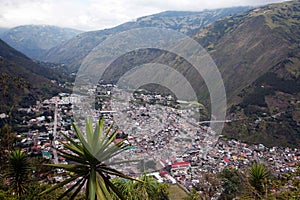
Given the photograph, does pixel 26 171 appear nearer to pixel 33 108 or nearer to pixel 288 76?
pixel 33 108

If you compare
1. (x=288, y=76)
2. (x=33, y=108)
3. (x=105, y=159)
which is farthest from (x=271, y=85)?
(x=105, y=159)

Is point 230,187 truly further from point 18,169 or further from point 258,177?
point 18,169

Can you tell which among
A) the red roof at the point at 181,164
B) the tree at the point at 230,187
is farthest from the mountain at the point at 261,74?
the tree at the point at 230,187

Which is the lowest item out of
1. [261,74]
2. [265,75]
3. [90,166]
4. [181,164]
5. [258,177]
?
[90,166]

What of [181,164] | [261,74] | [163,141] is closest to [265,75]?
[261,74]

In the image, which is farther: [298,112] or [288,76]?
[288,76]

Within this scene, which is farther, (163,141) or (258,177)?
(163,141)
